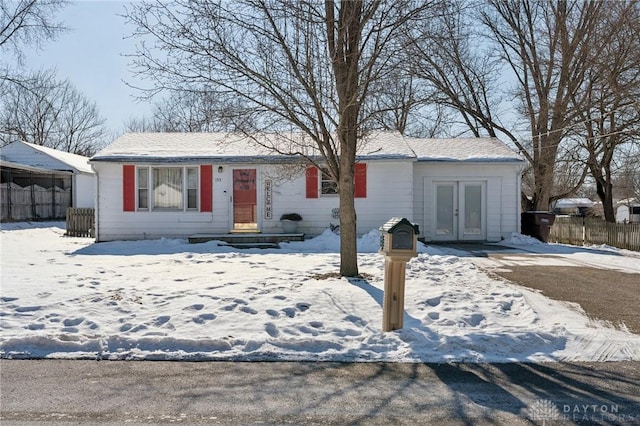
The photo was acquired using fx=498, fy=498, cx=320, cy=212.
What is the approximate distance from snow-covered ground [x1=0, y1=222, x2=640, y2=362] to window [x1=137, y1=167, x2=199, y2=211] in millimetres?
6213

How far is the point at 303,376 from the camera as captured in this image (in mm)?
4648

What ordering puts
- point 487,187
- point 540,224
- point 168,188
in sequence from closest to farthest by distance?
1. point 168,188
2. point 487,187
3. point 540,224

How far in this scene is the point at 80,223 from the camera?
20.2 metres

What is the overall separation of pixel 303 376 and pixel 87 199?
105 ft

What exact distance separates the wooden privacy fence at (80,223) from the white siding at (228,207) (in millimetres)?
4170

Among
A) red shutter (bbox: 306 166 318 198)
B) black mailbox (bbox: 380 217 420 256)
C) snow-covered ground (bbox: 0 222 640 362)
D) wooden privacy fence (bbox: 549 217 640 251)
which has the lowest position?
snow-covered ground (bbox: 0 222 640 362)

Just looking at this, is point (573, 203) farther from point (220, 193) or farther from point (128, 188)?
point (128, 188)

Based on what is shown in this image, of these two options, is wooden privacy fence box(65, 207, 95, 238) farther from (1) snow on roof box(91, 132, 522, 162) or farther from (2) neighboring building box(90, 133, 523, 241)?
(2) neighboring building box(90, 133, 523, 241)

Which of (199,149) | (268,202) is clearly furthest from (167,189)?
(268,202)

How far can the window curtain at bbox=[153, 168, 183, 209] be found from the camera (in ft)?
54.3

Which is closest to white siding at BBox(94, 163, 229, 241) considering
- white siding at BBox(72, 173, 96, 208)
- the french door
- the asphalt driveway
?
the french door

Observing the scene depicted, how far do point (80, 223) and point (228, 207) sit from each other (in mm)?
7694

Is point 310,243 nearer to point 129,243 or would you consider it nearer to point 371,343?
point 129,243

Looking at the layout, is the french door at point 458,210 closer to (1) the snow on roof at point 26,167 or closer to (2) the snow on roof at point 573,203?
(1) the snow on roof at point 26,167
